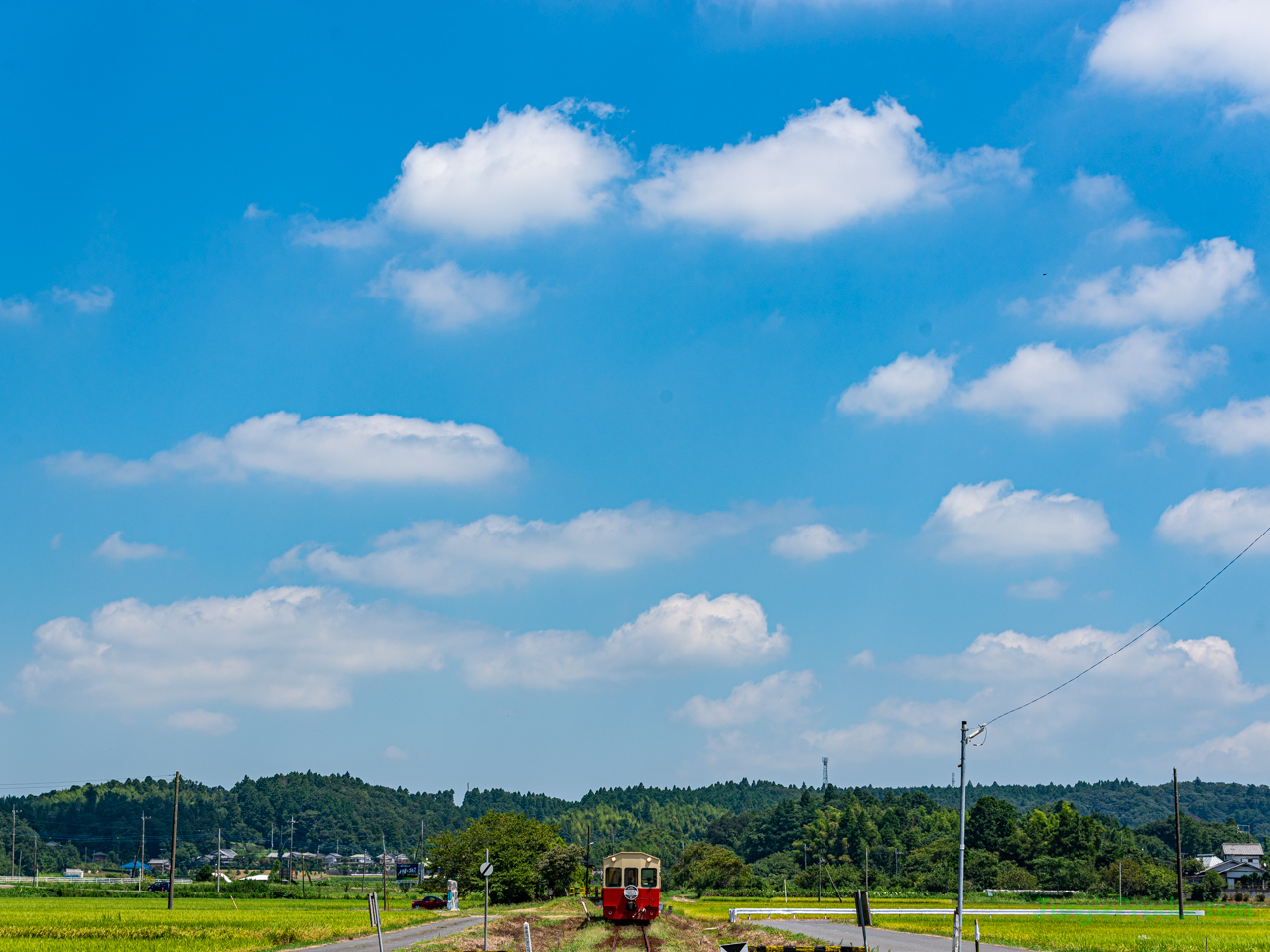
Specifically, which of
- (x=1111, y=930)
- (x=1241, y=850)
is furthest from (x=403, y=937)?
(x=1241, y=850)

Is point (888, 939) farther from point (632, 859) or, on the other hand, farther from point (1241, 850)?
point (1241, 850)

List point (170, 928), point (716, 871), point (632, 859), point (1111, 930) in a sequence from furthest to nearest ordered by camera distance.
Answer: point (716, 871)
point (1111, 930)
point (170, 928)
point (632, 859)

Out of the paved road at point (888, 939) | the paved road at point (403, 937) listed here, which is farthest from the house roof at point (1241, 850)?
the paved road at point (403, 937)

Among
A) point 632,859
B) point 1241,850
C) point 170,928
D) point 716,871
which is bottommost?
point 1241,850

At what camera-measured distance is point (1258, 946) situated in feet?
156

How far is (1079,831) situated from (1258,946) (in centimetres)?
9883

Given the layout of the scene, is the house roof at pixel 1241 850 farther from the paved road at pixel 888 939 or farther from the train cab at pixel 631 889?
the train cab at pixel 631 889

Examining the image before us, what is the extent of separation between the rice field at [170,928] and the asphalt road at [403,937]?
1614 millimetres

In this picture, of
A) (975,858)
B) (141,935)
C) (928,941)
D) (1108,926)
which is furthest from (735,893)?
(141,935)

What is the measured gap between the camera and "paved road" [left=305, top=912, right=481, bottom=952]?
4341cm

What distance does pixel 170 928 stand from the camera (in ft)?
184

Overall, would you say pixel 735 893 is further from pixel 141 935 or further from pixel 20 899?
pixel 141 935

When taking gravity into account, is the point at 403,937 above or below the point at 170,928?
above

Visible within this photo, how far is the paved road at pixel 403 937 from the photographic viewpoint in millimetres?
43406
